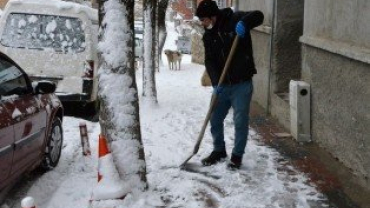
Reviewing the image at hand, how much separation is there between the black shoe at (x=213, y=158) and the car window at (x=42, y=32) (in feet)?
12.6

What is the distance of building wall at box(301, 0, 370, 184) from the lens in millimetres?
5109

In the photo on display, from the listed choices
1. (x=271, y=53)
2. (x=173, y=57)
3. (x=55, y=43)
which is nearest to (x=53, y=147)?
(x=55, y=43)

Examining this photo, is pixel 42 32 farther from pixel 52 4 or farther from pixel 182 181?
pixel 182 181

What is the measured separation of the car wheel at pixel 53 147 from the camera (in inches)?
227

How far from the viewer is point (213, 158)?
19.5ft

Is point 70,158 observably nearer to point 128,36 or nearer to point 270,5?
point 128,36

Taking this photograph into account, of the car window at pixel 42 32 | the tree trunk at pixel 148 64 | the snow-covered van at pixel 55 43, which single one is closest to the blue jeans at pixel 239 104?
the snow-covered van at pixel 55 43

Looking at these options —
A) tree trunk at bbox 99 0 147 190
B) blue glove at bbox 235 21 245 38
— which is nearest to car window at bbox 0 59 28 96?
tree trunk at bbox 99 0 147 190

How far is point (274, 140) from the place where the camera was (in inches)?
287


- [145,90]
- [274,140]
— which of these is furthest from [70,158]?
[145,90]

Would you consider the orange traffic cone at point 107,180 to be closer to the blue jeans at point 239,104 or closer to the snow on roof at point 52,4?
the blue jeans at point 239,104

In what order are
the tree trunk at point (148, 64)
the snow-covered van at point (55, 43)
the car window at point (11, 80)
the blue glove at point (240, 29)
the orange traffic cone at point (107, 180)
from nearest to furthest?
the orange traffic cone at point (107, 180) < the car window at point (11, 80) < the blue glove at point (240, 29) < the snow-covered van at point (55, 43) < the tree trunk at point (148, 64)

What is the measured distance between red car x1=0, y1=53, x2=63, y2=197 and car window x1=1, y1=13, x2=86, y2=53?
2.86m

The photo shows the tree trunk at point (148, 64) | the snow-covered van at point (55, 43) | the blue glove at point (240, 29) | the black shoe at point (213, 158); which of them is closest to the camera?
the blue glove at point (240, 29)
